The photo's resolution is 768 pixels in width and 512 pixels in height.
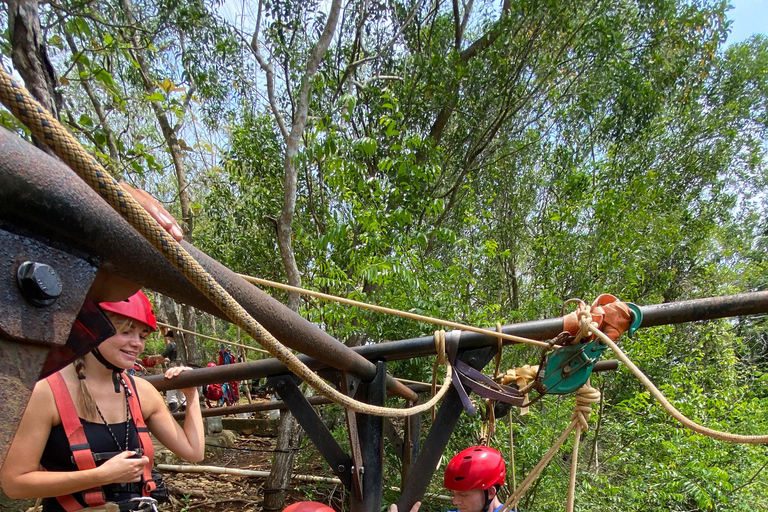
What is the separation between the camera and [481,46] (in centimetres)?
788

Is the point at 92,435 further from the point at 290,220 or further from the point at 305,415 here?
the point at 290,220

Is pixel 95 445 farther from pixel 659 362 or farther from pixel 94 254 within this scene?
pixel 659 362

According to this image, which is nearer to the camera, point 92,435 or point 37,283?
→ point 37,283

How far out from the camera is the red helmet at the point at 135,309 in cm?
176

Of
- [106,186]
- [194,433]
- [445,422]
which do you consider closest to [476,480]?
[445,422]

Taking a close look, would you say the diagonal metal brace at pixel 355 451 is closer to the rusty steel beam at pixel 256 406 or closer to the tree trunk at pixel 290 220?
the rusty steel beam at pixel 256 406

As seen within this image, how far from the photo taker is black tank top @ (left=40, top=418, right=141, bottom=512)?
5.42ft

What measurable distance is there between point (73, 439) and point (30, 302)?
1437 millimetres

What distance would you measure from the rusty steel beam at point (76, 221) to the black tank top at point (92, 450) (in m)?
1.21

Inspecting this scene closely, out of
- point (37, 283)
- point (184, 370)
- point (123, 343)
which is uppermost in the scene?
point (37, 283)

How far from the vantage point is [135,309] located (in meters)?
1.81

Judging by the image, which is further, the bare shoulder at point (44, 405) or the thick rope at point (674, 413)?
the bare shoulder at point (44, 405)

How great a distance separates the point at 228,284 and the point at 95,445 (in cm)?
130

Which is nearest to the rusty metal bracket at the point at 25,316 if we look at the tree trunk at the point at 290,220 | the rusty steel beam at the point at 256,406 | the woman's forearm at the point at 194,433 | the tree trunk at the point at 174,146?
the woman's forearm at the point at 194,433
